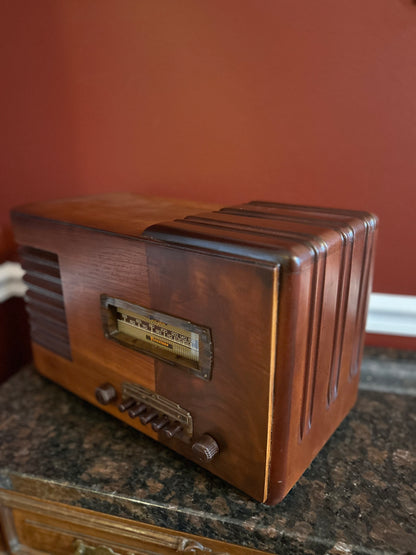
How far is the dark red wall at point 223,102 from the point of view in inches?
40.4

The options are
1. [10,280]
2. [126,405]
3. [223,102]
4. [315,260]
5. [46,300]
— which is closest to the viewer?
[315,260]

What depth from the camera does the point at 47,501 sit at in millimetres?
838

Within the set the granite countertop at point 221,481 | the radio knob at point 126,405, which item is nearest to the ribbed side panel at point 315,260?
the granite countertop at point 221,481

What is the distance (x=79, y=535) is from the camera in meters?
0.85

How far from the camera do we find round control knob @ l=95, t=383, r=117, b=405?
89cm

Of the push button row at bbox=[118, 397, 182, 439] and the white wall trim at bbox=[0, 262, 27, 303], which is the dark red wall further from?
the push button row at bbox=[118, 397, 182, 439]

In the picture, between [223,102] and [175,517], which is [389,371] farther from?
[223,102]

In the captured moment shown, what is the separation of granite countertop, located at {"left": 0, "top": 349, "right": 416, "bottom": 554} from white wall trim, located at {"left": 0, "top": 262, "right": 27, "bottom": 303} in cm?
51

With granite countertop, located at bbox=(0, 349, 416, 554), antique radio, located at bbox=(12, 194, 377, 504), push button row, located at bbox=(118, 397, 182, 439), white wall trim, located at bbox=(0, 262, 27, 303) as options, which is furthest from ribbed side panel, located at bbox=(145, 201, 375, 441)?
white wall trim, located at bbox=(0, 262, 27, 303)

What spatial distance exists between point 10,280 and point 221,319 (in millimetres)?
1073

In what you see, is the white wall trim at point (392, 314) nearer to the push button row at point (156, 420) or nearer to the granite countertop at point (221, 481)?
the granite countertop at point (221, 481)

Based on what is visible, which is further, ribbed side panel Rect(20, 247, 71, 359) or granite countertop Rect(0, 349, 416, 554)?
ribbed side panel Rect(20, 247, 71, 359)

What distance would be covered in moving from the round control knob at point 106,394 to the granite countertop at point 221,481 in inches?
3.6

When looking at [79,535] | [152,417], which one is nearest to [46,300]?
[152,417]
